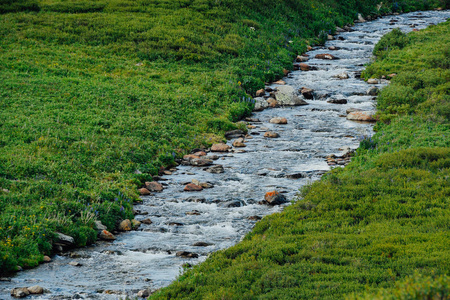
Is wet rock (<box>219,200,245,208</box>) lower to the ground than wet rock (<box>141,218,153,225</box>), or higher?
higher

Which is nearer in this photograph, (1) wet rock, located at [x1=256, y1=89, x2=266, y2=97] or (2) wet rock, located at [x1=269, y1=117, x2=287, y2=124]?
(2) wet rock, located at [x1=269, y1=117, x2=287, y2=124]

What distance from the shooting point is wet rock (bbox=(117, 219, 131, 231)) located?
14945 millimetres

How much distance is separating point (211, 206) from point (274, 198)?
2134 millimetres

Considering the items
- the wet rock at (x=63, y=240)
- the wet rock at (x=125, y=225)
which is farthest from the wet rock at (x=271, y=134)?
the wet rock at (x=63, y=240)

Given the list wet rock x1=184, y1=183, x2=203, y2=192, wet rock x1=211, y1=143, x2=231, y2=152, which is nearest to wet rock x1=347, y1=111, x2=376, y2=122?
wet rock x1=211, y1=143, x2=231, y2=152

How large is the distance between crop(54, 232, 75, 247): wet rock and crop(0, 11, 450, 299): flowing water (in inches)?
15.6

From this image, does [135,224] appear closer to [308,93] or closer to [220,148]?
[220,148]

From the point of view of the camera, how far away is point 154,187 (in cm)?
1817

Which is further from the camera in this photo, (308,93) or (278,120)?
(308,93)

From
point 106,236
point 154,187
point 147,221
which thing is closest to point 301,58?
point 154,187

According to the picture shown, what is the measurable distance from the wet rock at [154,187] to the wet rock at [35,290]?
7.42 meters

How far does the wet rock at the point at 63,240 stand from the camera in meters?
13.5

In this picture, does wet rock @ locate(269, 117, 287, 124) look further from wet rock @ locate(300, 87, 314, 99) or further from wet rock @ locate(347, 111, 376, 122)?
wet rock @ locate(300, 87, 314, 99)

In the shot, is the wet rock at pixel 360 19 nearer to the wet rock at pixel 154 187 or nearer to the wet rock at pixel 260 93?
the wet rock at pixel 260 93
